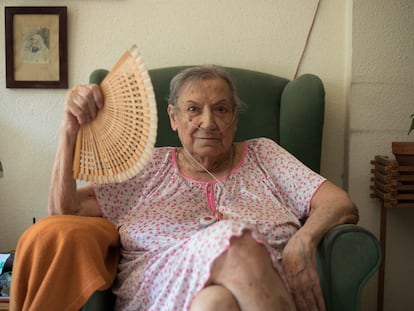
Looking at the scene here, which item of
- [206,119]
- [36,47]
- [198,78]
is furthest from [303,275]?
[36,47]

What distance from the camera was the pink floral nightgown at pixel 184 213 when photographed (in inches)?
39.1

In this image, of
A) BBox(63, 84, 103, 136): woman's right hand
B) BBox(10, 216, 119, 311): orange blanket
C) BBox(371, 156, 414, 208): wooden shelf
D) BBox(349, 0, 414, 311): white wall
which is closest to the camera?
BBox(10, 216, 119, 311): orange blanket

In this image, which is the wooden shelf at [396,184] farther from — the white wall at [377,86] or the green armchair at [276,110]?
the green armchair at [276,110]

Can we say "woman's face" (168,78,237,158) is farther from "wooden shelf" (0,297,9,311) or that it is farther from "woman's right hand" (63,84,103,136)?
"wooden shelf" (0,297,9,311)

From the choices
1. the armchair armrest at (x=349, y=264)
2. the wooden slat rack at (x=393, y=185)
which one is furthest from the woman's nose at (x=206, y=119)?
the wooden slat rack at (x=393, y=185)

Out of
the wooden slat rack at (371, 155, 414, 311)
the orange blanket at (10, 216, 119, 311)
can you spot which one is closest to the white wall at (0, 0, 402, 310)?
the wooden slat rack at (371, 155, 414, 311)

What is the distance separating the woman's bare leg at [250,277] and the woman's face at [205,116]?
1.55 ft

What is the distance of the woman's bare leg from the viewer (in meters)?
0.89

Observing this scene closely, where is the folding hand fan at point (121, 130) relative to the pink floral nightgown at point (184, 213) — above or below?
above

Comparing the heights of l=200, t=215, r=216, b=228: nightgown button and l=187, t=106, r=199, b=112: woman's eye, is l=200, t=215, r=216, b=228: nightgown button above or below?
below

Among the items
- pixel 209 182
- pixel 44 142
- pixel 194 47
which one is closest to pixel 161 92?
pixel 194 47

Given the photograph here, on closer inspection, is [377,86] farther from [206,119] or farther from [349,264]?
[349,264]

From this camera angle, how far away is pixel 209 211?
131cm

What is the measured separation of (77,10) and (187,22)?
0.46 m
